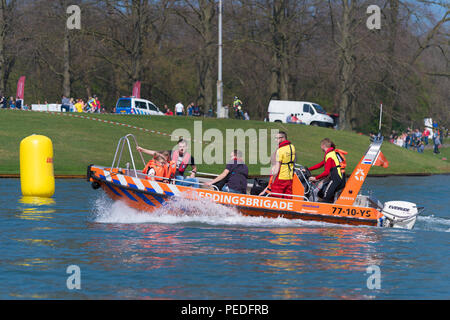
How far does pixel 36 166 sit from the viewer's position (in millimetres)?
22953

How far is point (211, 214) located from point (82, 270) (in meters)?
5.48

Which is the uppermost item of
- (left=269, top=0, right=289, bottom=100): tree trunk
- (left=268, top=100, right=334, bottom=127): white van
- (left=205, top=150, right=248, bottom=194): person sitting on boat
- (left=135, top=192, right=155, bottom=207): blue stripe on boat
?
(left=269, top=0, right=289, bottom=100): tree trunk

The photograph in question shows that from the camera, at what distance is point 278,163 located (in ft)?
57.1

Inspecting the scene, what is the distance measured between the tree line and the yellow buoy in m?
31.2

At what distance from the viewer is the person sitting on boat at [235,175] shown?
17828mm

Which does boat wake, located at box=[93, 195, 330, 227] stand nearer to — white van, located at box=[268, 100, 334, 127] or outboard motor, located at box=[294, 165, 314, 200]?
outboard motor, located at box=[294, 165, 314, 200]

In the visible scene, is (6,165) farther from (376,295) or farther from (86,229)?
(376,295)

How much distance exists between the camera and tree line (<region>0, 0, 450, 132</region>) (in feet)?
174

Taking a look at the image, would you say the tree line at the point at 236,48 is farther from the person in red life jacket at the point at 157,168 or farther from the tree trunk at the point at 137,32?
the person in red life jacket at the point at 157,168

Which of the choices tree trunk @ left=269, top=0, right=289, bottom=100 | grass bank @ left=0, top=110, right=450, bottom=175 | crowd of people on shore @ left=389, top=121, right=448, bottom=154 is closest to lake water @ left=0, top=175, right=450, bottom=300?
grass bank @ left=0, top=110, right=450, bottom=175

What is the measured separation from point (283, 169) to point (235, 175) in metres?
1.19

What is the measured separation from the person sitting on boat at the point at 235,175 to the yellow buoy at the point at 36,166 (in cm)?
705

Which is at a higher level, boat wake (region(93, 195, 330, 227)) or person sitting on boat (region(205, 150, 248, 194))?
person sitting on boat (region(205, 150, 248, 194))
